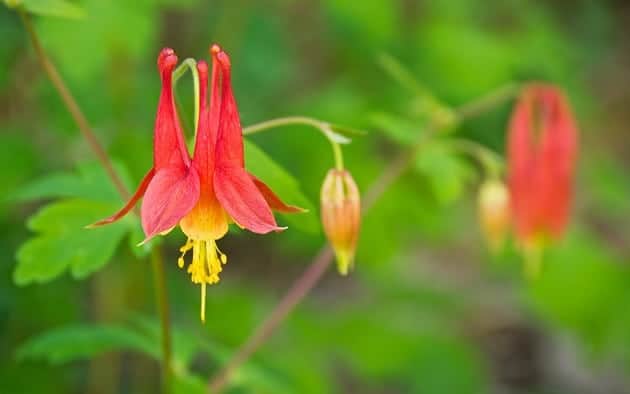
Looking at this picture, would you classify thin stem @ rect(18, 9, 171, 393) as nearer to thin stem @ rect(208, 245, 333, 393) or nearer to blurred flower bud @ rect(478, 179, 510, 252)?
thin stem @ rect(208, 245, 333, 393)

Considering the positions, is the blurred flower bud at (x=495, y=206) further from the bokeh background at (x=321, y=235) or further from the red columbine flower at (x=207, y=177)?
the red columbine flower at (x=207, y=177)

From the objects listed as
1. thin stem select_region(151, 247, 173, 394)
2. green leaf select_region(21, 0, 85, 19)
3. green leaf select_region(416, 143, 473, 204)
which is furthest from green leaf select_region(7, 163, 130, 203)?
green leaf select_region(416, 143, 473, 204)

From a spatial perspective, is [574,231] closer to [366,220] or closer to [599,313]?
[599,313]

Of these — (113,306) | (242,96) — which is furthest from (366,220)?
(113,306)

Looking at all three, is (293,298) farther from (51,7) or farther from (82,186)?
(51,7)

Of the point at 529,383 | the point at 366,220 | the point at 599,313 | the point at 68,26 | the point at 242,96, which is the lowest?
→ the point at 529,383

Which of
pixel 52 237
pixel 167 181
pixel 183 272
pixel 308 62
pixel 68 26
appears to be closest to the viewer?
pixel 167 181
